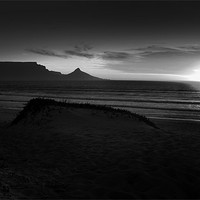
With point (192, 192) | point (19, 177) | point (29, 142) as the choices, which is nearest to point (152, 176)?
point (192, 192)

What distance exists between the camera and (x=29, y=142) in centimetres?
1124

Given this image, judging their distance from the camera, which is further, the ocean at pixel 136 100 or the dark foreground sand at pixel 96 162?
the ocean at pixel 136 100

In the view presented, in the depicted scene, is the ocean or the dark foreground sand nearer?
the dark foreground sand

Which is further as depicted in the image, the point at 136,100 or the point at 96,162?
the point at 136,100

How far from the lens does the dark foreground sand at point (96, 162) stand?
6.00m

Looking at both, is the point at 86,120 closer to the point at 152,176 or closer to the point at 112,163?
the point at 112,163

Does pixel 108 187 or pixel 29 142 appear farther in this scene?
pixel 29 142

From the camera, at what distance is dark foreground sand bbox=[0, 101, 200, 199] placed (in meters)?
6.00

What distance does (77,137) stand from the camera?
38.8 feet

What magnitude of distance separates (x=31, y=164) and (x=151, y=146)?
16.0ft

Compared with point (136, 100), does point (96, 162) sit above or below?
above

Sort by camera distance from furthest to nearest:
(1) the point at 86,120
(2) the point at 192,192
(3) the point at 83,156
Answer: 1. (1) the point at 86,120
2. (3) the point at 83,156
3. (2) the point at 192,192

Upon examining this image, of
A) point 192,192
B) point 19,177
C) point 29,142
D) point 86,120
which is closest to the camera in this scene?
point 192,192

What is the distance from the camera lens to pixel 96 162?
811cm
